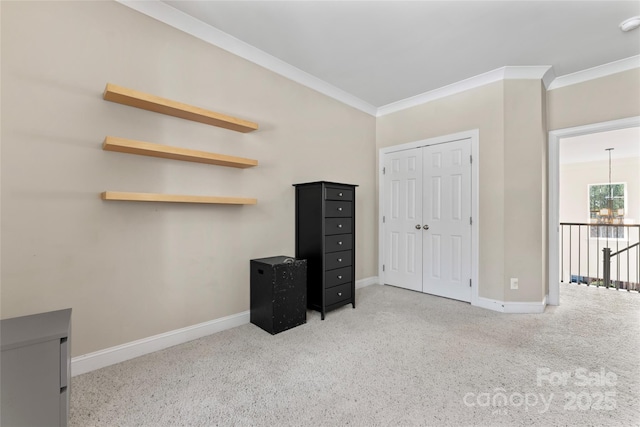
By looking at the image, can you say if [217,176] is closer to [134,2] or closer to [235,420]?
[134,2]

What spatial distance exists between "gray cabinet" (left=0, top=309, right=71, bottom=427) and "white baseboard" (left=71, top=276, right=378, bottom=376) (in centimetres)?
65

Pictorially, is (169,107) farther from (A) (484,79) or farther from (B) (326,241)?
(A) (484,79)

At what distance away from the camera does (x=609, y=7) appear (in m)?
2.16

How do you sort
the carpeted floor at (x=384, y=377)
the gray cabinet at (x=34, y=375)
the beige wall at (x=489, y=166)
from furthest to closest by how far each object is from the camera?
→ the beige wall at (x=489, y=166)
the carpeted floor at (x=384, y=377)
the gray cabinet at (x=34, y=375)

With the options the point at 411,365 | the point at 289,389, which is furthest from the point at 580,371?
the point at 289,389

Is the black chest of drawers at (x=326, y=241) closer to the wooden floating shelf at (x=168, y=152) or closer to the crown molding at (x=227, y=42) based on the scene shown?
the wooden floating shelf at (x=168, y=152)

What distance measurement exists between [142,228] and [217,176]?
2.41 ft

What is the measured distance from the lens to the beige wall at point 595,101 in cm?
284

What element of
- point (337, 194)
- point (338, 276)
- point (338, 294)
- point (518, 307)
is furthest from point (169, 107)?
point (518, 307)

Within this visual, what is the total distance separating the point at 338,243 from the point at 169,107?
76.9 inches

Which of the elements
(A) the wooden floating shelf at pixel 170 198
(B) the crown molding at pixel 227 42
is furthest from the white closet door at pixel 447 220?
(A) the wooden floating shelf at pixel 170 198

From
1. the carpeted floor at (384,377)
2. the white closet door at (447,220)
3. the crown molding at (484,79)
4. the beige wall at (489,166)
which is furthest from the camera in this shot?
the white closet door at (447,220)

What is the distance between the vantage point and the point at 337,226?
3.00m

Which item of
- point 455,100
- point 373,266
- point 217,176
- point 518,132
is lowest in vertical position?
point 373,266
